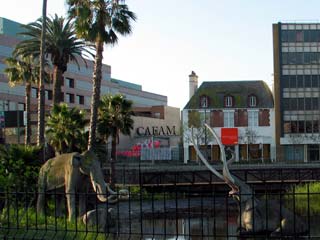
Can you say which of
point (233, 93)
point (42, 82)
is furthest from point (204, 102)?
point (42, 82)

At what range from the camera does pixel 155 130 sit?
89750mm

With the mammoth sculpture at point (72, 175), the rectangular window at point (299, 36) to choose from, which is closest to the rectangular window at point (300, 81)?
the rectangular window at point (299, 36)

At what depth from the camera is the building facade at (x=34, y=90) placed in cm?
7244

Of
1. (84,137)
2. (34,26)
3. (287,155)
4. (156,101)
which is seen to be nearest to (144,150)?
(287,155)

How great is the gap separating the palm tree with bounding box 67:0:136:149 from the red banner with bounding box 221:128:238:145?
38.5 metres

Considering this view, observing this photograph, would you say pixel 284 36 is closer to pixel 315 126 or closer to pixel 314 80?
pixel 314 80

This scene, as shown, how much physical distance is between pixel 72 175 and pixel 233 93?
5665 cm

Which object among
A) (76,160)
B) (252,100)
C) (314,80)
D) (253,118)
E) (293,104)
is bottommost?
(76,160)

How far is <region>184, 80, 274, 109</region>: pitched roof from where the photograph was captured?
70.8 m

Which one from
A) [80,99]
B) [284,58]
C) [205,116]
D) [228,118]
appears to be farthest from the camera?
[80,99]

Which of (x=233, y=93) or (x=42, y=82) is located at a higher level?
(x=233, y=93)

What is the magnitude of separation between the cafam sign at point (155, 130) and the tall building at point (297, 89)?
842 inches

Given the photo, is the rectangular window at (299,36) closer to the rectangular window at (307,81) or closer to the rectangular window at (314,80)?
the rectangular window at (307,81)

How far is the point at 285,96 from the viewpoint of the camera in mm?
70812
